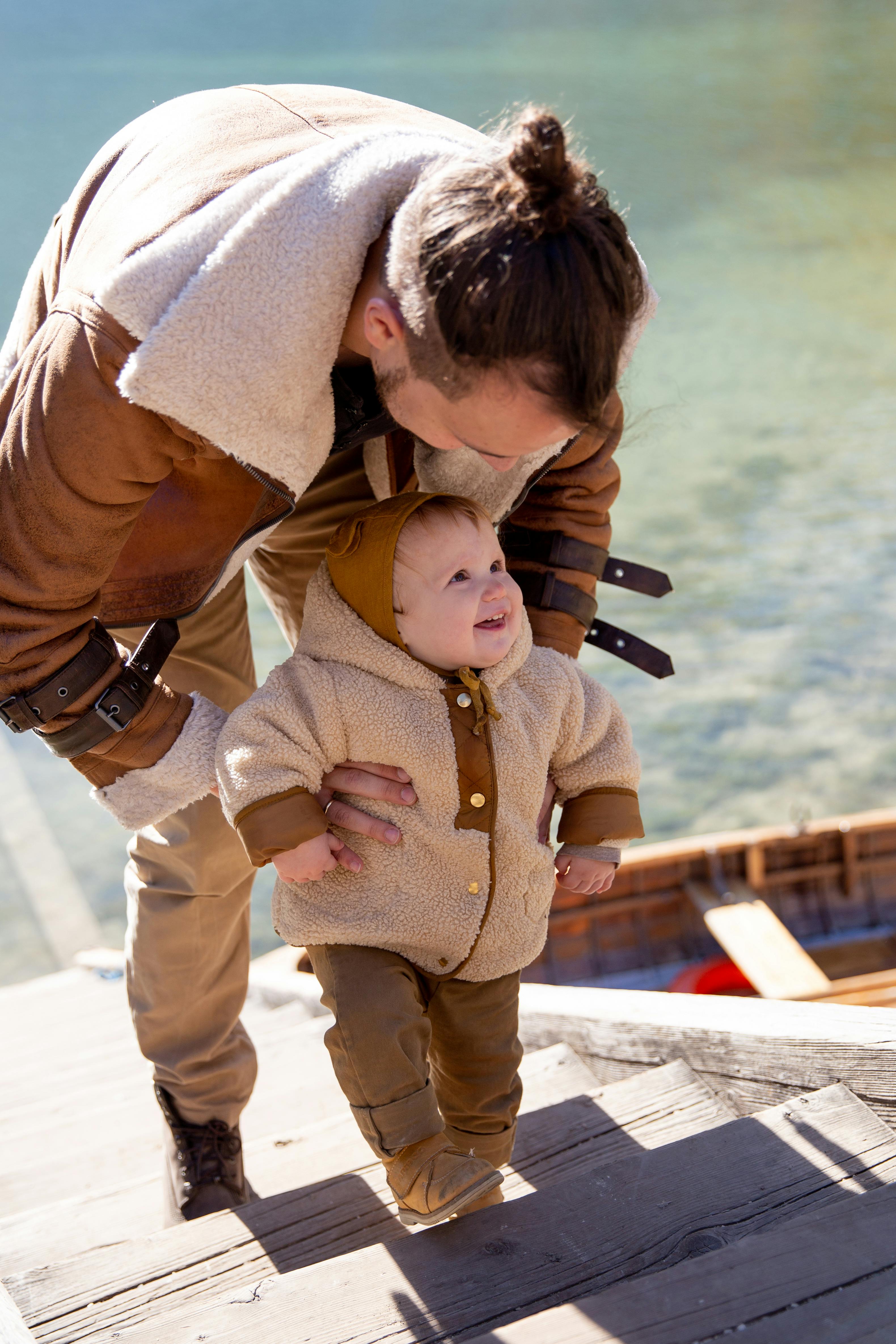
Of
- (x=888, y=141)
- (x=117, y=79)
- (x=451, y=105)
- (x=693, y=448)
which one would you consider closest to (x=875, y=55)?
(x=888, y=141)

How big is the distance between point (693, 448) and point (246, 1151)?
9.38m

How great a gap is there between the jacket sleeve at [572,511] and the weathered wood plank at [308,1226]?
25.9 inches

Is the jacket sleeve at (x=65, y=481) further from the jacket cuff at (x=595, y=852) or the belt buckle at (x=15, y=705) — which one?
the jacket cuff at (x=595, y=852)

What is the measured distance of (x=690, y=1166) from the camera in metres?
1.42

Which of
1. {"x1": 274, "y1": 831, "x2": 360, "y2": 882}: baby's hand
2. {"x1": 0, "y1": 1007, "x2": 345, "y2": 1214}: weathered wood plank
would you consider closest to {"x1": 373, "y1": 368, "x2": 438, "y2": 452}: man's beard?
{"x1": 274, "y1": 831, "x2": 360, "y2": 882}: baby's hand

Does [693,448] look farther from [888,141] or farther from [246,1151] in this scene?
[888,141]

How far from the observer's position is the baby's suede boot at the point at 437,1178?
1.31m

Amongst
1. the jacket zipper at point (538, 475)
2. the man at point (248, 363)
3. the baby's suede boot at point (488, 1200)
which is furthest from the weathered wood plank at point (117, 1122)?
the jacket zipper at point (538, 475)

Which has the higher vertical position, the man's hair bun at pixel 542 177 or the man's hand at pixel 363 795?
the man's hair bun at pixel 542 177

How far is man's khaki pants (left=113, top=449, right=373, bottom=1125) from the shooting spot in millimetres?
1725

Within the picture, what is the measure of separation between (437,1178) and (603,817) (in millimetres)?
492

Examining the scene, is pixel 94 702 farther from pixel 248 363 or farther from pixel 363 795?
pixel 248 363

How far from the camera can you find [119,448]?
126 cm

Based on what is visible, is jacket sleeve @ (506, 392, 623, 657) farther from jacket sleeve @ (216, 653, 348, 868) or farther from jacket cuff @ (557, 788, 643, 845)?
jacket sleeve @ (216, 653, 348, 868)
